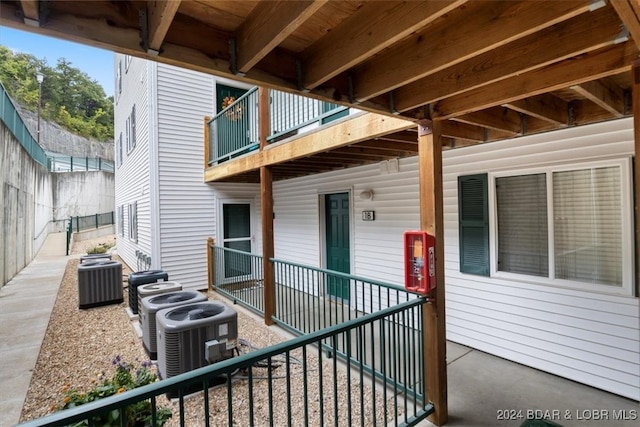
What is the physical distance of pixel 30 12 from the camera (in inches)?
48.5

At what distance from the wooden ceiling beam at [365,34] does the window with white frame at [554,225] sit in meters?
2.77

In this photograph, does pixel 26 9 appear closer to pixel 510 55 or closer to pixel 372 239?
pixel 510 55

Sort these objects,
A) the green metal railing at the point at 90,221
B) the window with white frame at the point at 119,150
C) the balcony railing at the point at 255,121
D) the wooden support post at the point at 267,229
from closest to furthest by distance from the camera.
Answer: the balcony railing at the point at 255,121
the wooden support post at the point at 267,229
the window with white frame at the point at 119,150
the green metal railing at the point at 90,221

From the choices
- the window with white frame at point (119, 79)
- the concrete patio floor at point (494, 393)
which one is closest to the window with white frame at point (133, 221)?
the concrete patio floor at point (494, 393)

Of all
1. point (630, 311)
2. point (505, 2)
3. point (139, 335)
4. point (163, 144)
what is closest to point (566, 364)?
point (630, 311)

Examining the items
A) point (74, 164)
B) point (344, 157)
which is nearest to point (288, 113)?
point (344, 157)

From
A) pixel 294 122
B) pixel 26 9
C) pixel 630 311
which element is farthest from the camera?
pixel 294 122

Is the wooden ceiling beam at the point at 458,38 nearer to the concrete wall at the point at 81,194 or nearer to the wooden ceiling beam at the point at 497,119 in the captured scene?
the wooden ceiling beam at the point at 497,119

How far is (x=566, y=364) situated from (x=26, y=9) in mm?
4852

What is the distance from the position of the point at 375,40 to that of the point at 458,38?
1.54ft

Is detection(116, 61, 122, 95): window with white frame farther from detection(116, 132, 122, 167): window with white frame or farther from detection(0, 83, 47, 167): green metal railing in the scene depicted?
detection(0, 83, 47, 167): green metal railing

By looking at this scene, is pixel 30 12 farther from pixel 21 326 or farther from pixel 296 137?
pixel 21 326

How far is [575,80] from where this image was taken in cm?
194

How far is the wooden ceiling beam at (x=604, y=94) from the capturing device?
2.27 m
